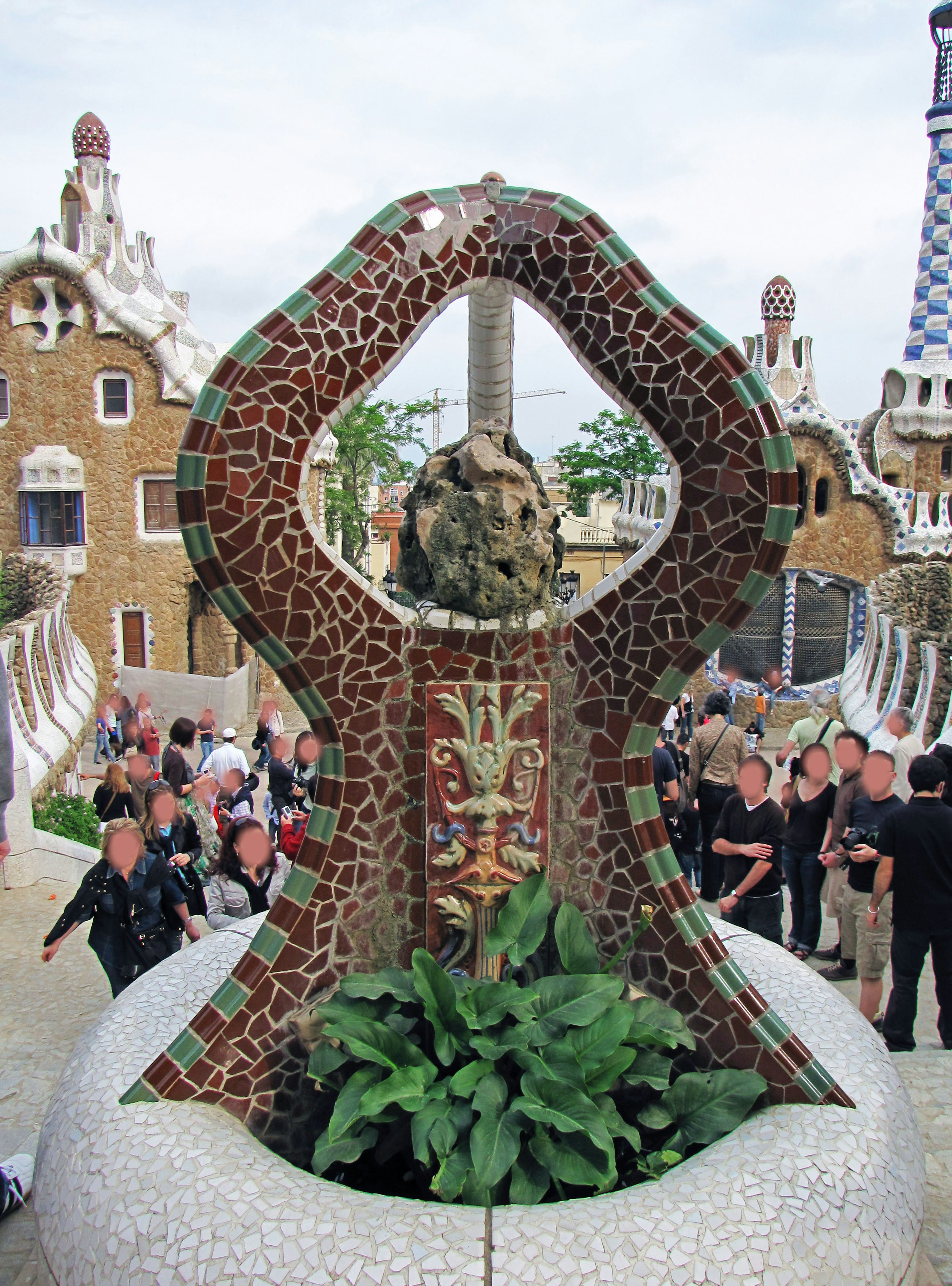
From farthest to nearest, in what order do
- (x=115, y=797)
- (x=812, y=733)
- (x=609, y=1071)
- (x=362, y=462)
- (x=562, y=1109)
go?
(x=362, y=462), (x=812, y=733), (x=115, y=797), (x=609, y=1071), (x=562, y=1109)

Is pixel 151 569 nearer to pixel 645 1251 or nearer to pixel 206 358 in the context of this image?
pixel 206 358

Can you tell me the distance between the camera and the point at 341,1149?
10.6 ft

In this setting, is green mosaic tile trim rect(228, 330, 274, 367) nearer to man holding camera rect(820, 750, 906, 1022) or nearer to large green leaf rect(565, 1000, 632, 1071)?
large green leaf rect(565, 1000, 632, 1071)

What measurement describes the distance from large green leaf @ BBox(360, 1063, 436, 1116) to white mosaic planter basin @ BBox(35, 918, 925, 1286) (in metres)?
0.25

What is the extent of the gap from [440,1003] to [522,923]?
0.39 meters

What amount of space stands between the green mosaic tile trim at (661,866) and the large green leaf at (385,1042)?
99 cm

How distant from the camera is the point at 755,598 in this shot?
144 inches

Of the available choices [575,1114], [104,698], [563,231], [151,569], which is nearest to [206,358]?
[151,569]

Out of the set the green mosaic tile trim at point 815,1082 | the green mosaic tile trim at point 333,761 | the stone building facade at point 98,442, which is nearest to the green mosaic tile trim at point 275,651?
the green mosaic tile trim at point 333,761

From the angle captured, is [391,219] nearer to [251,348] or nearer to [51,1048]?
[251,348]

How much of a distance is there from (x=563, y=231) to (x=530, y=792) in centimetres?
195

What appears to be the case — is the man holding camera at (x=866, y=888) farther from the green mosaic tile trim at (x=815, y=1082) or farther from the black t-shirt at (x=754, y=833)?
the green mosaic tile trim at (x=815, y=1082)

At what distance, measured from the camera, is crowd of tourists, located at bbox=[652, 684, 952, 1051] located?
195 inches

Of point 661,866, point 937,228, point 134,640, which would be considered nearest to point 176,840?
point 661,866
